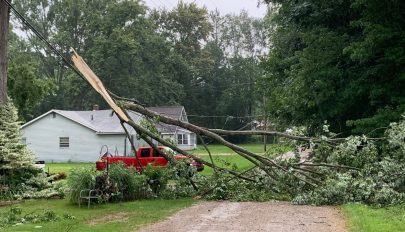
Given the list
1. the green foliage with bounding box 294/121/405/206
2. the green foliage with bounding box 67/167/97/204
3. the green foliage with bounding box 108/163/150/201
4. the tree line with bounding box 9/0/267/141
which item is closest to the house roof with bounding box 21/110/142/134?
the tree line with bounding box 9/0/267/141

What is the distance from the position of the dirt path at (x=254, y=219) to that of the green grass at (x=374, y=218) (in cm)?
22

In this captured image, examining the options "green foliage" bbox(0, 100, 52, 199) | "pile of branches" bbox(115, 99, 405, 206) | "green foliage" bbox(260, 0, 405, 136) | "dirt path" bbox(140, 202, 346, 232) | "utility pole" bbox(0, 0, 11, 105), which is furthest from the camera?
"utility pole" bbox(0, 0, 11, 105)

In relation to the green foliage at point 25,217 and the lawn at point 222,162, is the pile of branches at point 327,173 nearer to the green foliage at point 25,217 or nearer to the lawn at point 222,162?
the lawn at point 222,162

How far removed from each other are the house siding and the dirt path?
80.6 ft

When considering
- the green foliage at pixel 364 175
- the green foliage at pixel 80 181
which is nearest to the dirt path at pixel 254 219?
the green foliage at pixel 364 175

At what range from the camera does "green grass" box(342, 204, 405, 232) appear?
823cm

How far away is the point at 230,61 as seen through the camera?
6988cm

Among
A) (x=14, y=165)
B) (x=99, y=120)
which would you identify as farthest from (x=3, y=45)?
(x=99, y=120)

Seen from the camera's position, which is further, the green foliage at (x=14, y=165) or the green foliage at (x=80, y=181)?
the green foliage at (x=14, y=165)

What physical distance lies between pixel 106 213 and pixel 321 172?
17.7 ft

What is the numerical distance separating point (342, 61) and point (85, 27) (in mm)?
48997

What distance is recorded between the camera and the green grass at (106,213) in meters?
9.43

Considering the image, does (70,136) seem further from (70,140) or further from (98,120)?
(98,120)

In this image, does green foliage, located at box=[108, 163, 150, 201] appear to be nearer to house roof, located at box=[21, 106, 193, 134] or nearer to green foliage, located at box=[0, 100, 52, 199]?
green foliage, located at box=[0, 100, 52, 199]
